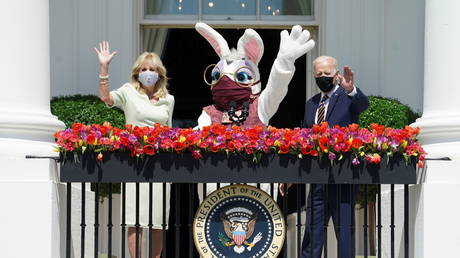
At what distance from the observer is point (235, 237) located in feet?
25.6

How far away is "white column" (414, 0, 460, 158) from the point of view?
809 centimetres

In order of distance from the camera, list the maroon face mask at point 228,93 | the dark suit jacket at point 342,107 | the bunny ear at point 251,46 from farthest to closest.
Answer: the bunny ear at point 251,46, the maroon face mask at point 228,93, the dark suit jacket at point 342,107

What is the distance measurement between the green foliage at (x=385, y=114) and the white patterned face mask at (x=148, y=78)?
9.06 ft

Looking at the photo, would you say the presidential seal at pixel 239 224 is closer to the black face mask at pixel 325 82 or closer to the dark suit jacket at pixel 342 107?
the dark suit jacket at pixel 342 107

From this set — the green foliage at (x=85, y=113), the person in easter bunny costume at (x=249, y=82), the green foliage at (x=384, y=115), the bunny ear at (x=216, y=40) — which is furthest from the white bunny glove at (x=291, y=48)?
the green foliage at (x=85, y=113)

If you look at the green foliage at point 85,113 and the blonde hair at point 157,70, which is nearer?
the blonde hair at point 157,70

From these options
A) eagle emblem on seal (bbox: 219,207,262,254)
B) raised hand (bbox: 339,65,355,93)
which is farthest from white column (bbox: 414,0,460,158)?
eagle emblem on seal (bbox: 219,207,262,254)

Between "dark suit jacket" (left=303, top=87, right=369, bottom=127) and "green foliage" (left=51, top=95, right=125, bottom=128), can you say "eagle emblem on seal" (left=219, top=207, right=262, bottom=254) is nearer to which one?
"dark suit jacket" (left=303, top=87, right=369, bottom=127)

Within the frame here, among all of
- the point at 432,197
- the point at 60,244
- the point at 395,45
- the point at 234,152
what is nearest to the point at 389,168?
the point at 432,197

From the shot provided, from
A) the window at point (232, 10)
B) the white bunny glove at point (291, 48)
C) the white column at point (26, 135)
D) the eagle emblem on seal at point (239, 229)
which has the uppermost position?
the window at point (232, 10)

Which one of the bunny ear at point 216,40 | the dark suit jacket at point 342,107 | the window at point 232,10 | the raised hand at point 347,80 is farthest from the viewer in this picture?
the window at point 232,10

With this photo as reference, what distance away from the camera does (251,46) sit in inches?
335

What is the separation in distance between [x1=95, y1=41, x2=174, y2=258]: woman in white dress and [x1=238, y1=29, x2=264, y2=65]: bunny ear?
2.31 feet

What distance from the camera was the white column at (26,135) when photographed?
779 centimetres
